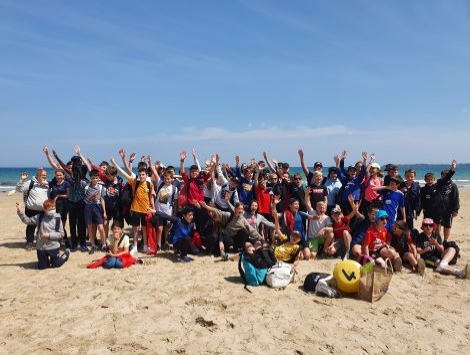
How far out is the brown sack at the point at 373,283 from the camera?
5602 millimetres

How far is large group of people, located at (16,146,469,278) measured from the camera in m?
7.60

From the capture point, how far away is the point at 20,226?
485 inches

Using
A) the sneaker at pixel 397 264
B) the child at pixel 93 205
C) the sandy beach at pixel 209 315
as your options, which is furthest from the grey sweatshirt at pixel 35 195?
the sneaker at pixel 397 264

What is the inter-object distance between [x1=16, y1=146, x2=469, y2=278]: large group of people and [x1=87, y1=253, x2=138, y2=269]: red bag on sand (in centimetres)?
3

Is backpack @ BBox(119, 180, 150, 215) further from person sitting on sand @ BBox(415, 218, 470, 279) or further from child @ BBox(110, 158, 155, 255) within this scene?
person sitting on sand @ BBox(415, 218, 470, 279)

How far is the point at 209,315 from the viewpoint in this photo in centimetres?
520

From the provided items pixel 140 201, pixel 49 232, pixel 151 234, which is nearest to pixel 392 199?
pixel 151 234

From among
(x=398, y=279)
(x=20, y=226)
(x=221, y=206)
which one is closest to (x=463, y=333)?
(x=398, y=279)

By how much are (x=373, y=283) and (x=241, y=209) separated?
3.13m

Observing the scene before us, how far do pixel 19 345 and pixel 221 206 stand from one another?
4977 millimetres

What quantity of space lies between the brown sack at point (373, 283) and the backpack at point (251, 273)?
5.14 ft

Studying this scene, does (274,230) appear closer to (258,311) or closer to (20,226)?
(258,311)

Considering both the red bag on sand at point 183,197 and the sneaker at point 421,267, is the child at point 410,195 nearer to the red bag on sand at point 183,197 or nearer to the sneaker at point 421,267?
the sneaker at point 421,267

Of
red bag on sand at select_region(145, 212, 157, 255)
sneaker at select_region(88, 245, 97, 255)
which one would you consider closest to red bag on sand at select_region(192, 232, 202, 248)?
red bag on sand at select_region(145, 212, 157, 255)
